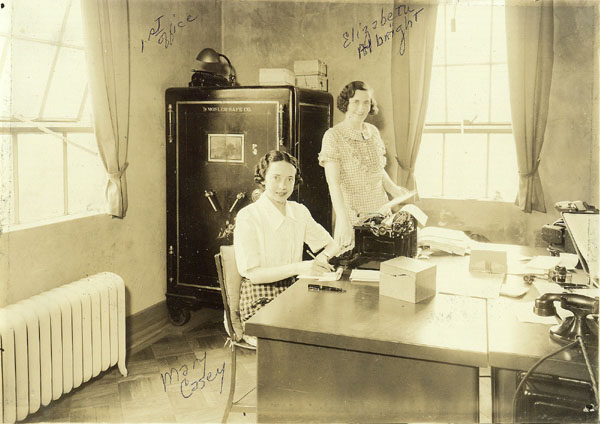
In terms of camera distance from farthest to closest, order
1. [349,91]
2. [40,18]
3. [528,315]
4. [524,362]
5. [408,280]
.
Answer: [349,91], [40,18], [408,280], [528,315], [524,362]

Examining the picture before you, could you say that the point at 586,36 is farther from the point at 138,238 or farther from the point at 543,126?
the point at 138,238

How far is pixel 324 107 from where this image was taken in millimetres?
4699

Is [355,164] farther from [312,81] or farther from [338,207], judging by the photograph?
[312,81]

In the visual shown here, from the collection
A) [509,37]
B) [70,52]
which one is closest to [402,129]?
[509,37]

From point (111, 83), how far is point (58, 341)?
5.54ft

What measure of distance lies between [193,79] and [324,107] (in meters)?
1.09

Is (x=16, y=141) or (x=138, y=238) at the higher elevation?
(x=16, y=141)

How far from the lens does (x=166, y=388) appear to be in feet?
11.3

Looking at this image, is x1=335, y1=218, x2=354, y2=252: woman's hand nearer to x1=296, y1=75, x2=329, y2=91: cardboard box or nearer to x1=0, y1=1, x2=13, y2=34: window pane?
x1=296, y1=75, x2=329, y2=91: cardboard box

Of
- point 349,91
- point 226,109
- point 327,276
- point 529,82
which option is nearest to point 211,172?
point 226,109

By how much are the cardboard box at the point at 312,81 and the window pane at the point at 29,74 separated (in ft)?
6.55

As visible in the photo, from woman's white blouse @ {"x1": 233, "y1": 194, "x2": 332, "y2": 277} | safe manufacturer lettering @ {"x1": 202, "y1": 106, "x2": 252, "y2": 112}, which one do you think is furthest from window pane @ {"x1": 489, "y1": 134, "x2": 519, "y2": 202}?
woman's white blouse @ {"x1": 233, "y1": 194, "x2": 332, "y2": 277}

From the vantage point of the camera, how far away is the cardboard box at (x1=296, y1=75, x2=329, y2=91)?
4695mm

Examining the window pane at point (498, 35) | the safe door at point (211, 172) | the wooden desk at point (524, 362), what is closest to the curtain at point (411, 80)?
the window pane at point (498, 35)
